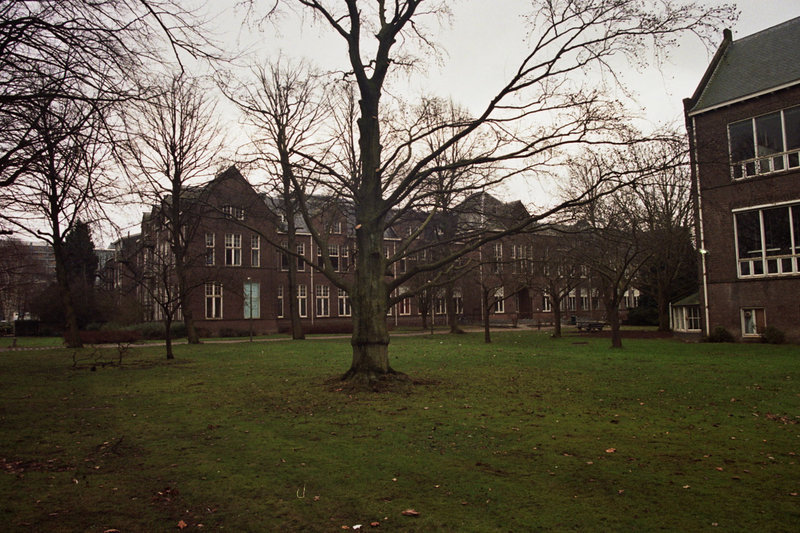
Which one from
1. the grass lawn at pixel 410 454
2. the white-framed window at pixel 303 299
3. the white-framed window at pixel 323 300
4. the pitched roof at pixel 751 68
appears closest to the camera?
the grass lawn at pixel 410 454

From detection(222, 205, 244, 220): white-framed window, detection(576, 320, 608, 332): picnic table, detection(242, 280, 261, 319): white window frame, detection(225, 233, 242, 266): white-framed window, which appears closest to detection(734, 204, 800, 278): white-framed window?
detection(576, 320, 608, 332): picnic table

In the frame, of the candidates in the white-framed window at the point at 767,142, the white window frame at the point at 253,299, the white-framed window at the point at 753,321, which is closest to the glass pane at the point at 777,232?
the white-framed window at the point at 767,142

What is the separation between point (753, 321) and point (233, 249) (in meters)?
39.8

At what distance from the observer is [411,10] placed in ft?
42.2

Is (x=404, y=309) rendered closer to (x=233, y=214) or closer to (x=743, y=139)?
(x=743, y=139)

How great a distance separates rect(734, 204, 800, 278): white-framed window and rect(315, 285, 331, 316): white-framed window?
128ft

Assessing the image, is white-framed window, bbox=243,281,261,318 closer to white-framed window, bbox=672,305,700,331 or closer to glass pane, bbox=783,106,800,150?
white-framed window, bbox=672,305,700,331

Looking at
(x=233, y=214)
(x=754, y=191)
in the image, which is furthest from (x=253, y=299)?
(x=754, y=191)

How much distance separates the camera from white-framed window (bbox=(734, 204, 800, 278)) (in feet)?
75.6

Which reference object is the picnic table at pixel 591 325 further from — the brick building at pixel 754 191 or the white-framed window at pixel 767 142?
the white-framed window at pixel 767 142

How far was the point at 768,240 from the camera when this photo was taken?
23.9 metres

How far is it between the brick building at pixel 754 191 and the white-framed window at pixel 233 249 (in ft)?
121

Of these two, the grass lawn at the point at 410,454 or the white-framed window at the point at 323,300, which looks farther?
the white-framed window at the point at 323,300

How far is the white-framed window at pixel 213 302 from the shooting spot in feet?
154
